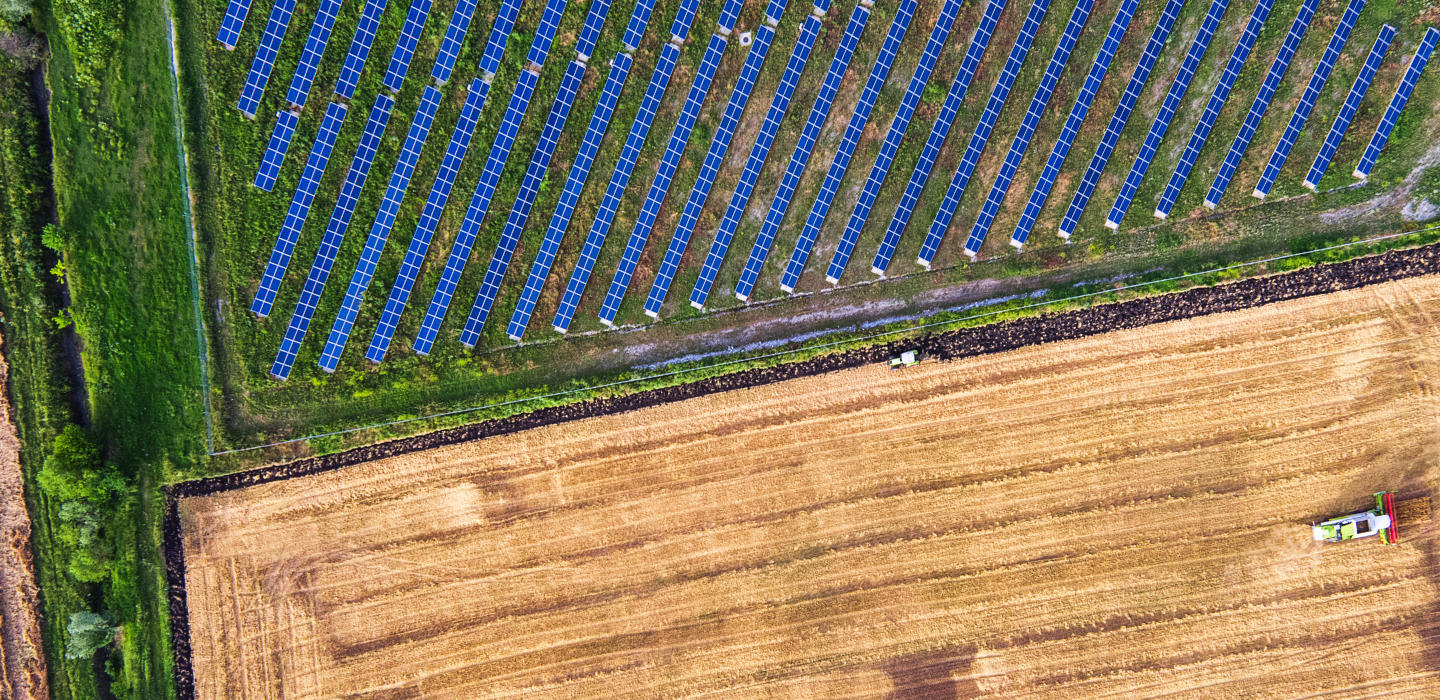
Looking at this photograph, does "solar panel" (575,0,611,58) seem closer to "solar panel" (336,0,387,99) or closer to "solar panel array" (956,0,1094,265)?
"solar panel" (336,0,387,99)

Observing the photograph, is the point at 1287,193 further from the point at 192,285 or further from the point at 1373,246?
the point at 192,285

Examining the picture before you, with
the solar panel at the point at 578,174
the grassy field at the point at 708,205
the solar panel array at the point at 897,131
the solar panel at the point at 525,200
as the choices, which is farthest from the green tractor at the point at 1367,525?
the solar panel at the point at 525,200

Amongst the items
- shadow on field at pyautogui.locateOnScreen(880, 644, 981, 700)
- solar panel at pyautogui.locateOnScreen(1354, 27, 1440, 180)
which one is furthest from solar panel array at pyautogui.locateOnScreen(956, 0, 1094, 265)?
shadow on field at pyautogui.locateOnScreen(880, 644, 981, 700)

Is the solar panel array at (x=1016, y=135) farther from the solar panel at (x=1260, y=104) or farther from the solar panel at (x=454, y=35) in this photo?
the solar panel at (x=454, y=35)

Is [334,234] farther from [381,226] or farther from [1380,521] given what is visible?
[1380,521]

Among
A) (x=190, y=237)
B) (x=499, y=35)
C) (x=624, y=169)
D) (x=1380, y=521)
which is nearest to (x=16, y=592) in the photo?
(x=190, y=237)
